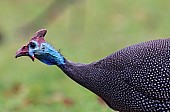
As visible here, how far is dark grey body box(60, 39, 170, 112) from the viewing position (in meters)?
4.67

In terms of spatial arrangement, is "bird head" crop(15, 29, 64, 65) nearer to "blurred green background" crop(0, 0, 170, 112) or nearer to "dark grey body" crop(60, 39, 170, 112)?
"dark grey body" crop(60, 39, 170, 112)

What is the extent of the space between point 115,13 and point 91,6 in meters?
0.71

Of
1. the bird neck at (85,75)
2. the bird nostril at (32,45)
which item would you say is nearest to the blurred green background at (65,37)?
the bird neck at (85,75)

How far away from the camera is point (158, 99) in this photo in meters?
4.67

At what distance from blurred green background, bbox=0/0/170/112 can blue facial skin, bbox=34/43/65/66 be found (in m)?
1.29

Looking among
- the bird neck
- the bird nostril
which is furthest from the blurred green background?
the bird nostril

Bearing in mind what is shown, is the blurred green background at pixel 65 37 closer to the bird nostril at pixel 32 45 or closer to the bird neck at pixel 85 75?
the bird neck at pixel 85 75

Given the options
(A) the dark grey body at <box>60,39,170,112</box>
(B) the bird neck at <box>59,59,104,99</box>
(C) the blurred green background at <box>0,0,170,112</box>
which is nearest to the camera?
(A) the dark grey body at <box>60,39,170,112</box>

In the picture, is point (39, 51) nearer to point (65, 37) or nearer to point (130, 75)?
point (130, 75)

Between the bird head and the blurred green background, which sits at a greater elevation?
the blurred green background

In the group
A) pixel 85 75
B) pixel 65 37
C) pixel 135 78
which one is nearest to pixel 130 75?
pixel 135 78

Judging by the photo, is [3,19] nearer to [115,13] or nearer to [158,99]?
[115,13]

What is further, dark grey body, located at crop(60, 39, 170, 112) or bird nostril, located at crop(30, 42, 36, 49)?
bird nostril, located at crop(30, 42, 36, 49)

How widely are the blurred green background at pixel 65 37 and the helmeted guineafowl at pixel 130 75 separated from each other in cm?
133
